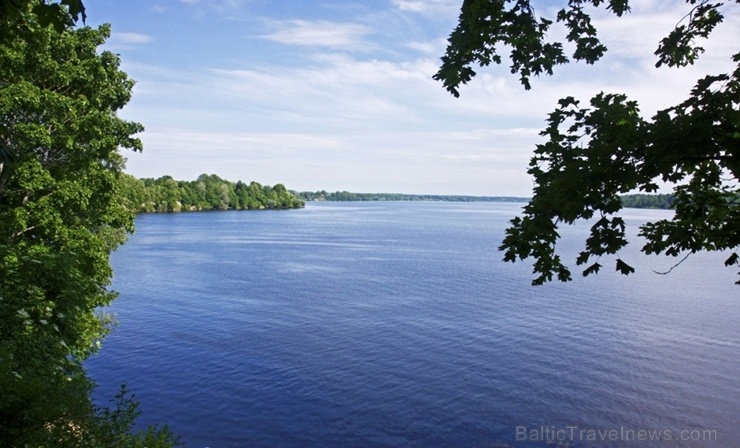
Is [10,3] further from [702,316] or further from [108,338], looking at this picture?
[702,316]

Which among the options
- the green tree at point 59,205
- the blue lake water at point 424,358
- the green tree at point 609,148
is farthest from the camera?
the blue lake water at point 424,358

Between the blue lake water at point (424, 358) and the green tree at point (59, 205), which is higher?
the green tree at point (59, 205)

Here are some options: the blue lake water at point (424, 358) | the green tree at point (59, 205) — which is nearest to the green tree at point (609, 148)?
the green tree at point (59, 205)

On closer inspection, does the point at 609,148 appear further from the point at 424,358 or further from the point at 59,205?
the point at 424,358

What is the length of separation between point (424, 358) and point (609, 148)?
28204mm

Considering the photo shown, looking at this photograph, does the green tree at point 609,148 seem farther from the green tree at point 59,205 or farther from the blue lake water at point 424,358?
the blue lake water at point 424,358

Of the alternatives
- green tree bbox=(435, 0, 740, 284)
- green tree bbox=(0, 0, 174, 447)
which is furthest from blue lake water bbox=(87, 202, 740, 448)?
green tree bbox=(435, 0, 740, 284)

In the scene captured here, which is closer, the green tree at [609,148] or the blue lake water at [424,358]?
the green tree at [609,148]

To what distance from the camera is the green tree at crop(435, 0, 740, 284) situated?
250 inches

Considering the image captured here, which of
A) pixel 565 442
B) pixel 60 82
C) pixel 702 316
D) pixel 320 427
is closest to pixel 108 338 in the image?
pixel 320 427

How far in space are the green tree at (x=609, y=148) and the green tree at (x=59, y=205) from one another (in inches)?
377

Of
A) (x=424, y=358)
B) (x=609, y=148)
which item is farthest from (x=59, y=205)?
(x=424, y=358)

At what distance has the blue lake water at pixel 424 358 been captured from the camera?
972 inches

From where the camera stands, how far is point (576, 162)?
22.4 feet
